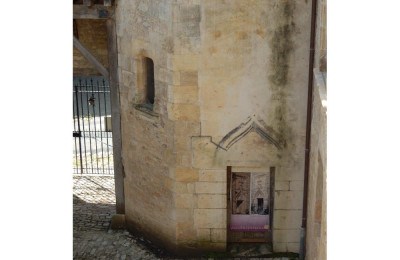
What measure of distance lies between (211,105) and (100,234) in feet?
11.3

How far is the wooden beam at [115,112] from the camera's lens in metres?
10.2

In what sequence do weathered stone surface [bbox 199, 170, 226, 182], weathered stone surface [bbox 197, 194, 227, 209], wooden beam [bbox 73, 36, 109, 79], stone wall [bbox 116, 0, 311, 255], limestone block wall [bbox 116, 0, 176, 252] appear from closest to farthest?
1. stone wall [bbox 116, 0, 311, 255]
2. limestone block wall [bbox 116, 0, 176, 252]
3. weathered stone surface [bbox 199, 170, 226, 182]
4. weathered stone surface [bbox 197, 194, 227, 209]
5. wooden beam [bbox 73, 36, 109, 79]

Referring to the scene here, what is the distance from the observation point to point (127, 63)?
10031 mm

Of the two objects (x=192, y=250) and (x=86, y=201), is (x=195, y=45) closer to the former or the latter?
(x=192, y=250)

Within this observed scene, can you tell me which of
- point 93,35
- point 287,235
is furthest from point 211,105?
point 93,35

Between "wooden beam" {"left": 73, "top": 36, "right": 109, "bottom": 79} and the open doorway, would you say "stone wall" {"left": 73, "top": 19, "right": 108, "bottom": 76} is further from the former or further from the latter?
the open doorway

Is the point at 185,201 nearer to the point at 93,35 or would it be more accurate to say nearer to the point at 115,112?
the point at 115,112

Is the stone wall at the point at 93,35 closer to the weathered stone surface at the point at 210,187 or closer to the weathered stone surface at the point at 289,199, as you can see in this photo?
the weathered stone surface at the point at 210,187

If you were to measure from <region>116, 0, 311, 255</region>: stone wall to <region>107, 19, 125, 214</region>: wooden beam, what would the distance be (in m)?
0.15

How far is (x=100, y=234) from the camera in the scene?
1096 cm

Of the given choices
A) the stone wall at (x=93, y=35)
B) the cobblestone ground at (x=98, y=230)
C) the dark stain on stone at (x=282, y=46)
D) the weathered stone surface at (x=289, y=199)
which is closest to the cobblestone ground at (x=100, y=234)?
the cobblestone ground at (x=98, y=230)

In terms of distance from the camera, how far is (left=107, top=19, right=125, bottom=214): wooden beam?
10208mm

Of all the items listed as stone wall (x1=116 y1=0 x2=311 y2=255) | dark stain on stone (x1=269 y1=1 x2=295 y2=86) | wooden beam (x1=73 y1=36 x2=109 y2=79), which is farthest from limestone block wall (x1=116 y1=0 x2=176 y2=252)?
dark stain on stone (x1=269 y1=1 x2=295 y2=86)
